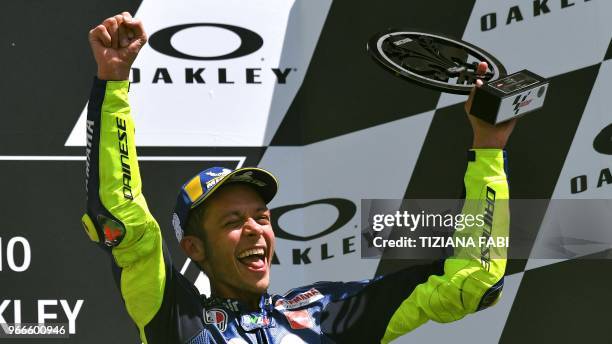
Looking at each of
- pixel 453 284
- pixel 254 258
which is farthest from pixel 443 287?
pixel 254 258

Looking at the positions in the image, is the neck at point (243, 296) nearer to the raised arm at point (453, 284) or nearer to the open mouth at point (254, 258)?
the open mouth at point (254, 258)

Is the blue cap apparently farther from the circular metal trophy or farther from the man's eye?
the circular metal trophy

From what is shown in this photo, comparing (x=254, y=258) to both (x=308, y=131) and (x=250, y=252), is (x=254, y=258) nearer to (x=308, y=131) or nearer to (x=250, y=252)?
(x=250, y=252)

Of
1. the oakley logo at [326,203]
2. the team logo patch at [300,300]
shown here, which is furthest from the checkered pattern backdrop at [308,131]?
the team logo patch at [300,300]

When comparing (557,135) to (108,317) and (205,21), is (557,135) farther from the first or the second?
(108,317)

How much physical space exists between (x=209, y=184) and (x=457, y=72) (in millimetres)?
840

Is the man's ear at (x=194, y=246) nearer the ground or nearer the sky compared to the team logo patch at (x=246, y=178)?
nearer the ground

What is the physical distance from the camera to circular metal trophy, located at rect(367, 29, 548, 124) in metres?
3.10

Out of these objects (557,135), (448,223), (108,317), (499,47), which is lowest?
(108,317)

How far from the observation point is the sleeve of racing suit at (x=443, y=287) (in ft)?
10.3

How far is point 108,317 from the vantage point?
152 inches

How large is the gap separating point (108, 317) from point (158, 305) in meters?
0.93

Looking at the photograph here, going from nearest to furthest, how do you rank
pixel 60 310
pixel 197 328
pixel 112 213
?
pixel 112 213 → pixel 197 328 → pixel 60 310

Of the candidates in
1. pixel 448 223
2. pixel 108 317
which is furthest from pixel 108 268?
pixel 448 223
